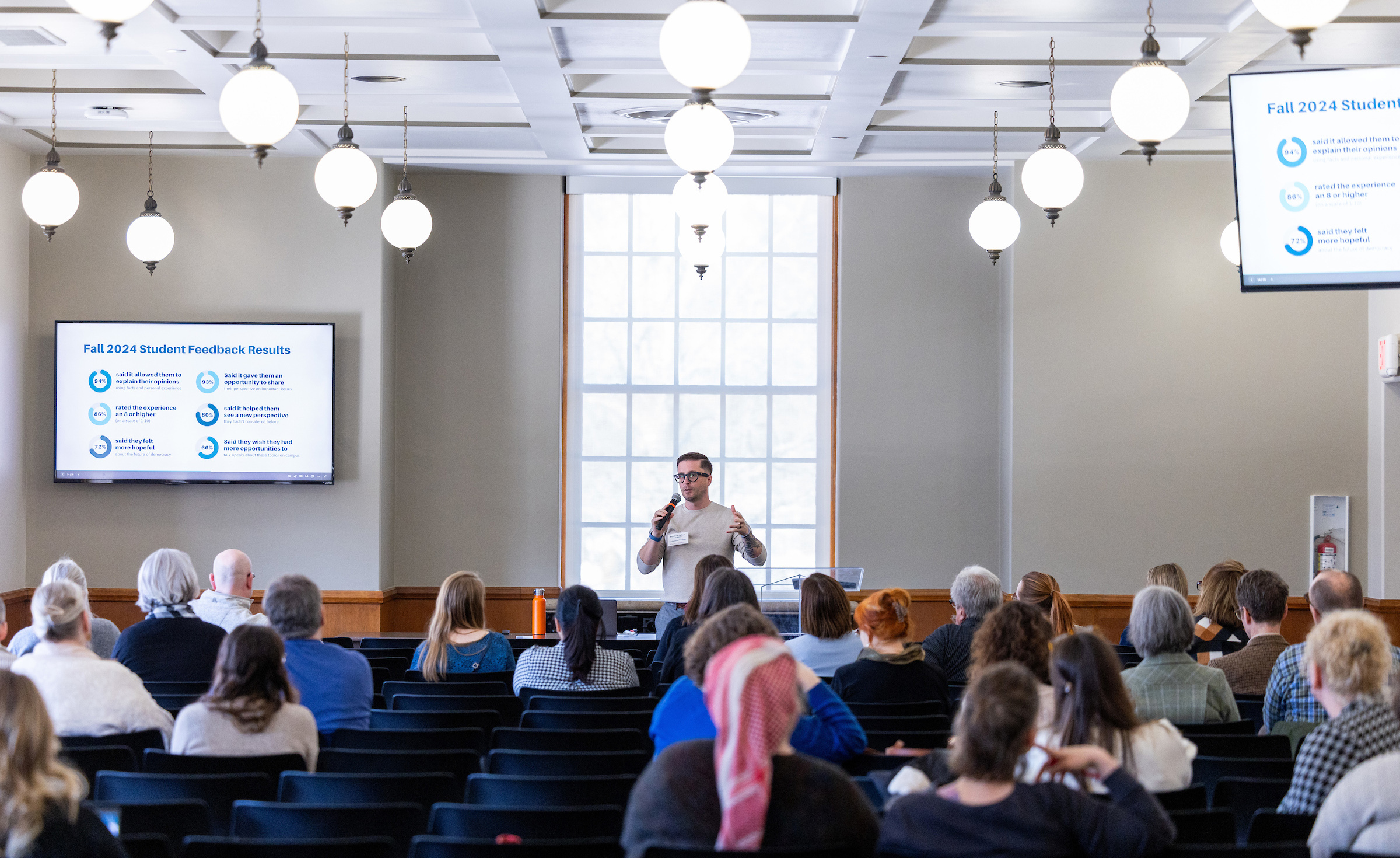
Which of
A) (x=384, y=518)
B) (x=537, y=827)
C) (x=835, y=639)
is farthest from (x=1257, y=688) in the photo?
(x=384, y=518)

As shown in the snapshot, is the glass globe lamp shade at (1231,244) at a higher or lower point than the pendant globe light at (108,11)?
higher

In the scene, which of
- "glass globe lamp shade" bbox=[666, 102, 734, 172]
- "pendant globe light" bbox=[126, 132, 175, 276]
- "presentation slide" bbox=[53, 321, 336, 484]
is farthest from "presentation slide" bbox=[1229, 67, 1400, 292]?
"pendant globe light" bbox=[126, 132, 175, 276]

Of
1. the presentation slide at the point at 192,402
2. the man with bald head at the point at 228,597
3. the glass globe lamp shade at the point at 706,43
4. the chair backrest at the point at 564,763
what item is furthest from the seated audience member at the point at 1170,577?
the presentation slide at the point at 192,402

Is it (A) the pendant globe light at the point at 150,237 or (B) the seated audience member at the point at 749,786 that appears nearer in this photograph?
(B) the seated audience member at the point at 749,786

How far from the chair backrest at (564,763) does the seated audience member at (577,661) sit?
1.06 metres

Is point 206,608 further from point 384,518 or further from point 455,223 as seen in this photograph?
point 455,223

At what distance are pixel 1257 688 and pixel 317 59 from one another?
5338mm

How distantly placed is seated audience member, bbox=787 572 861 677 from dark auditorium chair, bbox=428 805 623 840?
188 centimetres

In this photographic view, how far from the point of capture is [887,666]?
3877 millimetres

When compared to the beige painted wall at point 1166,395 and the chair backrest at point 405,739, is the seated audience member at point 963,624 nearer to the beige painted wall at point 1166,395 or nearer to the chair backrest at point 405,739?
the chair backrest at point 405,739

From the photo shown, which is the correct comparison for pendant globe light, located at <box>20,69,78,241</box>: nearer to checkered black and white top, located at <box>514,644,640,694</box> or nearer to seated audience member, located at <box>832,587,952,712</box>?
checkered black and white top, located at <box>514,644,640,694</box>

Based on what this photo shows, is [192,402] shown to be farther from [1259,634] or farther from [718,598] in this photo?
[1259,634]

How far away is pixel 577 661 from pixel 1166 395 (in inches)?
216

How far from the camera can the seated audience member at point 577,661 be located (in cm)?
414
